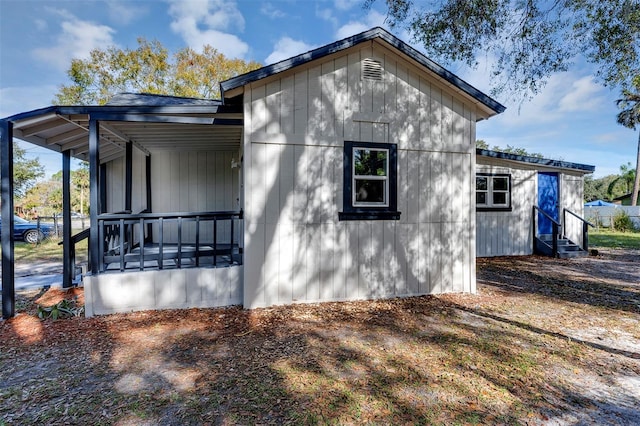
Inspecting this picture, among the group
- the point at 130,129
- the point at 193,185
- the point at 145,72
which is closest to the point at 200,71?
the point at 145,72

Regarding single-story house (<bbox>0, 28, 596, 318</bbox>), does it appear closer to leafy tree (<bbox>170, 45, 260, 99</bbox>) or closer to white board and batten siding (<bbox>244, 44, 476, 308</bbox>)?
white board and batten siding (<bbox>244, 44, 476, 308</bbox>)

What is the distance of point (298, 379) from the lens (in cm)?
289

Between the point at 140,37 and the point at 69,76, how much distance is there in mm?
4271

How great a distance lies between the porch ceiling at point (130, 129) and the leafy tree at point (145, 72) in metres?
12.6

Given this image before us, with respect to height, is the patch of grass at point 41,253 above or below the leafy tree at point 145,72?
below

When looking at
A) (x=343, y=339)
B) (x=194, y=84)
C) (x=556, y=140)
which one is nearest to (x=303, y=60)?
(x=343, y=339)

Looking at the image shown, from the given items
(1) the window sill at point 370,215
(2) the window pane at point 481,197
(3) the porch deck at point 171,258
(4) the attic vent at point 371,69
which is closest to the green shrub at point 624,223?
(2) the window pane at point 481,197

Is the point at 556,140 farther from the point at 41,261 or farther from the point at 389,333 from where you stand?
the point at 41,261

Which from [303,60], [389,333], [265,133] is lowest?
[389,333]

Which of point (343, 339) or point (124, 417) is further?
point (343, 339)

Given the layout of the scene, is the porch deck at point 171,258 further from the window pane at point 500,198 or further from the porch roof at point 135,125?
the window pane at point 500,198

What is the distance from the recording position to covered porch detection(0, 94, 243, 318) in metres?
4.58

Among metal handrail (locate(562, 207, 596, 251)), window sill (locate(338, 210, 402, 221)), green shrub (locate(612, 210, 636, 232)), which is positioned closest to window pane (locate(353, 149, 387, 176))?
window sill (locate(338, 210, 402, 221))

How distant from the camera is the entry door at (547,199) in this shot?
10.2 metres
